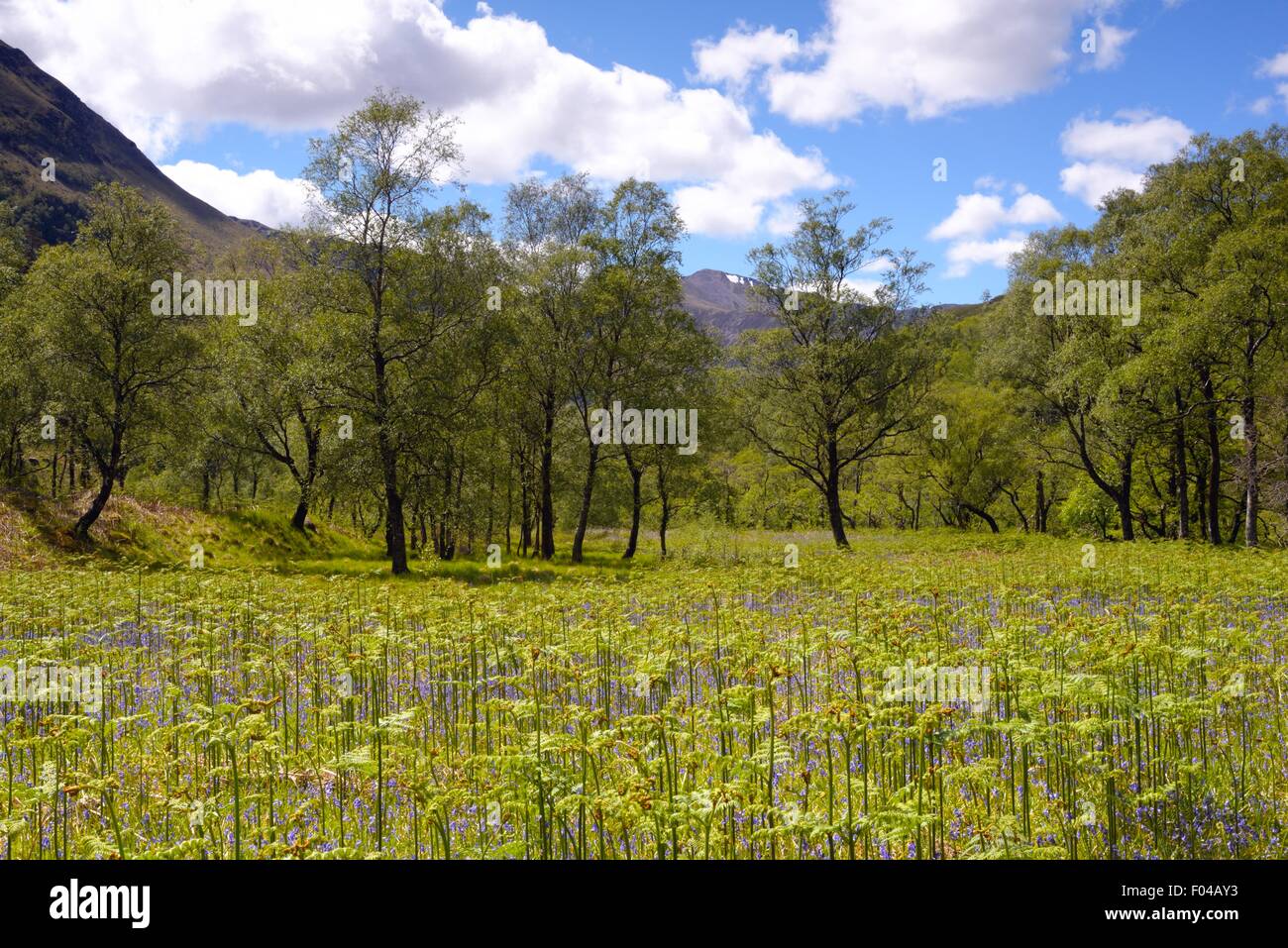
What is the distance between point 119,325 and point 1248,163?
5002 cm

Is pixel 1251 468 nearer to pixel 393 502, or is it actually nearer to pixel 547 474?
pixel 547 474

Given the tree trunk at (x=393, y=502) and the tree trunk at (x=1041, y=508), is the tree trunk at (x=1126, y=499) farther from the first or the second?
the tree trunk at (x=393, y=502)

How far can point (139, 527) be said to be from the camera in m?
31.4

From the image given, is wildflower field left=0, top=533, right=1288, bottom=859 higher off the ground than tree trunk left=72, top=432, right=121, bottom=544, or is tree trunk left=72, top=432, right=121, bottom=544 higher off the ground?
tree trunk left=72, top=432, right=121, bottom=544

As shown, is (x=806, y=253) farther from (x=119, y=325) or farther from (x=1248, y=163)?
(x=119, y=325)

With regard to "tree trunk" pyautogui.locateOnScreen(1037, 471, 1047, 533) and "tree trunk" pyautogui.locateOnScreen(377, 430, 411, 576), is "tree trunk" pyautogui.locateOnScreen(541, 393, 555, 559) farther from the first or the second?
"tree trunk" pyautogui.locateOnScreen(1037, 471, 1047, 533)

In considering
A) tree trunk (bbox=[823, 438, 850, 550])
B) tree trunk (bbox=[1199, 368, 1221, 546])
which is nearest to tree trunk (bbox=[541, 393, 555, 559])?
tree trunk (bbox=[823, 438, 850, 550])

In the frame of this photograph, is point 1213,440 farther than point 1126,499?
No

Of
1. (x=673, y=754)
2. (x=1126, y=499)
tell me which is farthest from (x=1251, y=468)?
(x=673, y=754)

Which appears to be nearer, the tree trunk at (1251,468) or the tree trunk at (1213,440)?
the tree trunk at (1251,468)

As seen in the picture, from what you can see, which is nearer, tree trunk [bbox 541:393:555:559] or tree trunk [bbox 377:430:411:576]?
tree trunk [bbox 377:430:411:576]

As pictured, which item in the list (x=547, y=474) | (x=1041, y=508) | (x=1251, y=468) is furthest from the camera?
(x=1041, y=508)

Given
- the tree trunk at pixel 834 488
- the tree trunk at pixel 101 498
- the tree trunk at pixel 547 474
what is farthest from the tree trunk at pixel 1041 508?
the tree trunk at pixel 101 498
